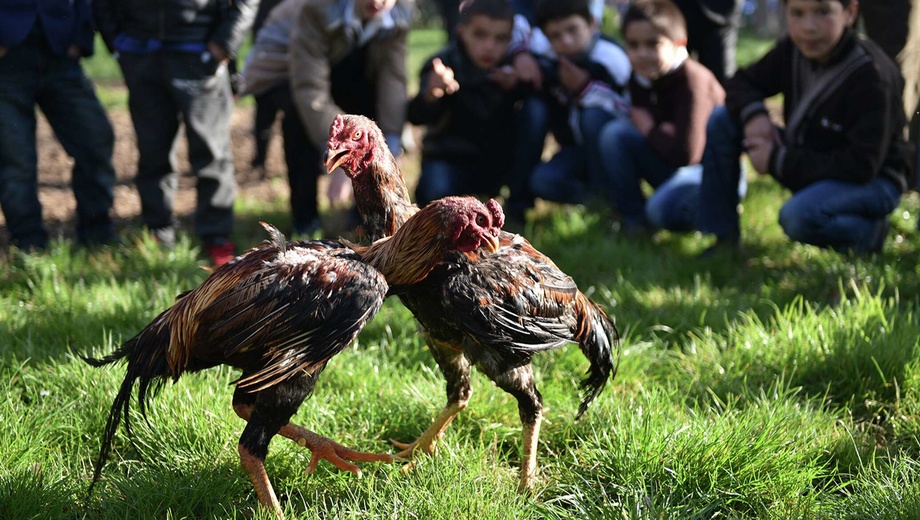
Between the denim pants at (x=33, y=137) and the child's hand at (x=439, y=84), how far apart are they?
2035 mm

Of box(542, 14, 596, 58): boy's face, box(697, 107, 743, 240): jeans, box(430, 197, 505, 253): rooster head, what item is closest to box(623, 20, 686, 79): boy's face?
box(542, 14, 596, 58): boy's face

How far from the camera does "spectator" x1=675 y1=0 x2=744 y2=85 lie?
646 centimetres

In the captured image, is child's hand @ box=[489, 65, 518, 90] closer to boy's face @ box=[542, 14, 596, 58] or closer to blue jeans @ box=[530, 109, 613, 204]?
boy's face @ box=[542, 14, 596, 58]

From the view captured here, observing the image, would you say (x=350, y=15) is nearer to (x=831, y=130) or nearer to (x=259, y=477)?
(x=831, y=130)

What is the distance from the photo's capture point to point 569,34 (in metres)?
5.89

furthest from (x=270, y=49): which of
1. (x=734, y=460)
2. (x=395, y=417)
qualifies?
(x=734, y=460)

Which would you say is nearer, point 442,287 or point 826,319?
point 442,287

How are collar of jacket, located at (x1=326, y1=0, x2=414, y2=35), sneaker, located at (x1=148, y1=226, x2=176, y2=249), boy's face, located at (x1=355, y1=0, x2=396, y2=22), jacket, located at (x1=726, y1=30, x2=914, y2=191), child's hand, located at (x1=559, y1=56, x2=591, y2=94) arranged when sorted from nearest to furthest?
jacket, located at (x1=726, y1=30, x2=914, y2=191), boy's face, located at (x1=355, y1=0, x2=396, y2=22), collar of jacket, located at (x1=326, y1=0, x2=414, y2=35), sneaker, located at (x1=148, y1=226, x2=176, y2=249), child's hand, located at (x1=559, y1=56, x2=591, y2=94)

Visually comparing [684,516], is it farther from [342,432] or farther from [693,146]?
[693,146]

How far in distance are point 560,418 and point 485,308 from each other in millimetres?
931

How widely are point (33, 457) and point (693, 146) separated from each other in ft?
13.7

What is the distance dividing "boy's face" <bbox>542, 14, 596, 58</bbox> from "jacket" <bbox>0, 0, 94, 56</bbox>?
292 cm

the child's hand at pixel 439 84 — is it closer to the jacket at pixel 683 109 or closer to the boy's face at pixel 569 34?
the boy's face at pixel 569 34

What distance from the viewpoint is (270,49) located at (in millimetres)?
5934
